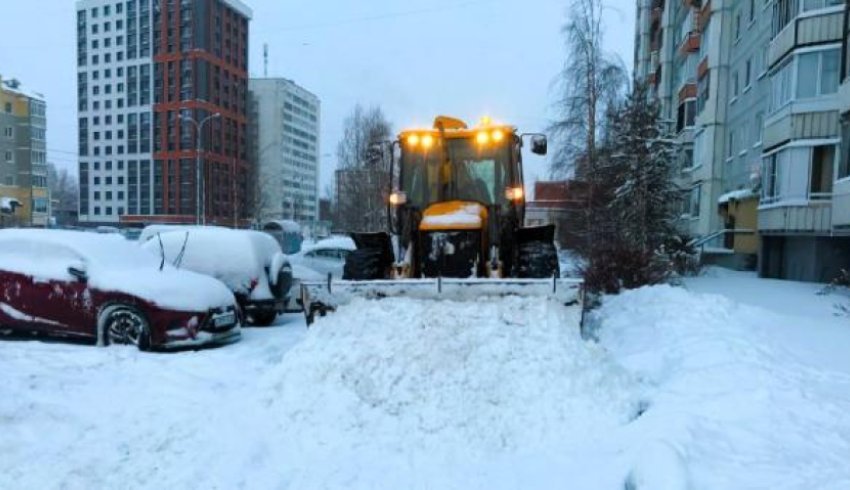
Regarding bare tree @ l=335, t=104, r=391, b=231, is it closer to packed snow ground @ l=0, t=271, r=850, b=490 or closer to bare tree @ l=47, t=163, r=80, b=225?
packed snow ground @ l=0, t=271, r=850, b=490

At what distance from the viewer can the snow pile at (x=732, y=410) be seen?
3.86 m

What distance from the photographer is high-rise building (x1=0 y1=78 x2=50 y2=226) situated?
Result: 233ft

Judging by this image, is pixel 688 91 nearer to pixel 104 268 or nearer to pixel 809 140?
pixel 809 140

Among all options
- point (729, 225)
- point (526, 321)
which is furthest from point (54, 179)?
point (526, 321)

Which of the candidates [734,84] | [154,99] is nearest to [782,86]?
[734,84]

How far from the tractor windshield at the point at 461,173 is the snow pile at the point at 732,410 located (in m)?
2.69

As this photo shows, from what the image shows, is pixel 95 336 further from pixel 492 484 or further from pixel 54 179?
pixel 54 179

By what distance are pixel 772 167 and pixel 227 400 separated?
19.0 meters

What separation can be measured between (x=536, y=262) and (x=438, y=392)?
308cm

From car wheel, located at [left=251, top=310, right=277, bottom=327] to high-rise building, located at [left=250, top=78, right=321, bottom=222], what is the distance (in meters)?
86.6

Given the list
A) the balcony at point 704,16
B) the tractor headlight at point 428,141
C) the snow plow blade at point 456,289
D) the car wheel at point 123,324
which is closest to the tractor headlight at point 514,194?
the tractor headlight at point 428,141

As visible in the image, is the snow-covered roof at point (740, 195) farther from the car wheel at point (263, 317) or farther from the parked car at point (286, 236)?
the parked car at point (286, 236)

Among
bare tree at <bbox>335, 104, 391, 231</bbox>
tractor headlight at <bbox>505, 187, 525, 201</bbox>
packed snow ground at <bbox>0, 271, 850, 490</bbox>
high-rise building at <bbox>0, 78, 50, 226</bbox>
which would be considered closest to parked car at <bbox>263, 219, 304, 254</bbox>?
bare tree at <bbox>335, 104, 391, 231</bbox>

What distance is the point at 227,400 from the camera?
18.8 feet
